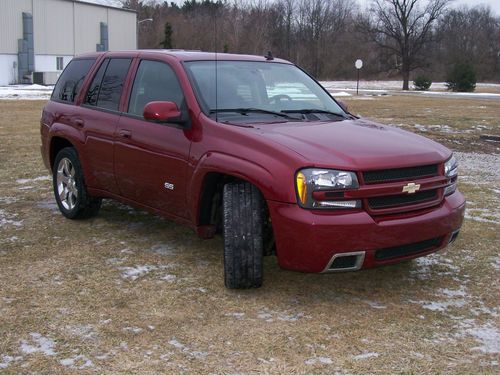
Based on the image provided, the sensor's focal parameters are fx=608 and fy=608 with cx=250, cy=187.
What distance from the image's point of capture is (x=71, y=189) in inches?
243

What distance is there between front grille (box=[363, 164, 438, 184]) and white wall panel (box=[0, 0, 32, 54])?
50934mm

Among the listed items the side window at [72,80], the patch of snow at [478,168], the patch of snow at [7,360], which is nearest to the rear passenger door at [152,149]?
the side window at [72,80]

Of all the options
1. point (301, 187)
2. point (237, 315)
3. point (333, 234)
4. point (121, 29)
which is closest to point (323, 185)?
point (301, 187)

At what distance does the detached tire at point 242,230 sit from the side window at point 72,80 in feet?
8.79

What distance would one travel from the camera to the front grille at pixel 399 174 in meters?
3.93

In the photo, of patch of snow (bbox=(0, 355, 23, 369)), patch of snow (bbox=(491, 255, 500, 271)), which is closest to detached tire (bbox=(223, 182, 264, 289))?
patch of snow (bbox=(0, 355, 23, 369))

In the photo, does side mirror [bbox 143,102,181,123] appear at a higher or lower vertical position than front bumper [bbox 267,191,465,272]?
higher

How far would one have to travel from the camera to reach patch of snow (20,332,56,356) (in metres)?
3.42

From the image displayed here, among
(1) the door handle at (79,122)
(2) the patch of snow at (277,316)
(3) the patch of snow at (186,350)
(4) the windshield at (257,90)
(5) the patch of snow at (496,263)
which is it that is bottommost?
(3) the patch of snow at (186,350)

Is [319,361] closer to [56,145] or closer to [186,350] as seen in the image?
[186,350]

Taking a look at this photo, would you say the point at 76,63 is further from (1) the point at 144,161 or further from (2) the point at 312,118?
(2) the point at 312,118

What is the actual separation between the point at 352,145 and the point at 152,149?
1697mm

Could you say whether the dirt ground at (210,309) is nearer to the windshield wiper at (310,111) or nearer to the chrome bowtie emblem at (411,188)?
the chrome bowtie emblem at (411,188)

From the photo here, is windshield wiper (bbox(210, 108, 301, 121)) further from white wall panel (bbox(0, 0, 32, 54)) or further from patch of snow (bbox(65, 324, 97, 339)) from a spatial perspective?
white wall panel (bbox(0, 0, 32, 54))
